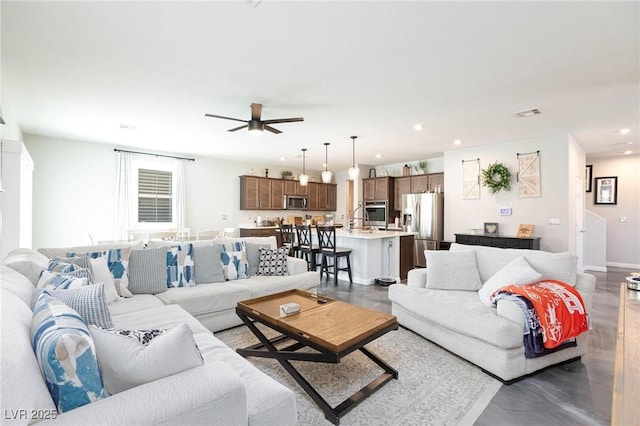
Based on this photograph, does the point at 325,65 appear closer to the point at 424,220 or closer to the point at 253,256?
the point at 253,256

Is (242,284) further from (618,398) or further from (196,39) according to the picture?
(618,398)

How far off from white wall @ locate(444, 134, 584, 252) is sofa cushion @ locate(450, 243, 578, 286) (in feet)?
10.0

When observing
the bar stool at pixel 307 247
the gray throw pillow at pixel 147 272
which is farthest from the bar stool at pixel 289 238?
the gray throw pillow at pixel 147 272

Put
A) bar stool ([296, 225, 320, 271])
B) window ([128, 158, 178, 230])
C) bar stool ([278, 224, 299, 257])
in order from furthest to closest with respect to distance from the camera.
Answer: window ([128, 158, 178, 230]) → bar stool ([278, 224, 299, 257]) → bar stool ([296, 225, 320, 271])

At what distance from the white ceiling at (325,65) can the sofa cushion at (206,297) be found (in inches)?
84.0

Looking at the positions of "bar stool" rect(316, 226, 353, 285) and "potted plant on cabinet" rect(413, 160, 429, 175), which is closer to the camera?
"bar stool" rect(316, 226, 353, 285)

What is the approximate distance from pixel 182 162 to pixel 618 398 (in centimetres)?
727

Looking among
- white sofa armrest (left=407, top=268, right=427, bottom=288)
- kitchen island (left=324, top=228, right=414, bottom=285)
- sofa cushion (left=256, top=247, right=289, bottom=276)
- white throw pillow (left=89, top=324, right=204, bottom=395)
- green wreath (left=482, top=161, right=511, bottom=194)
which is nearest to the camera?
white throw pillow (left=89, top=324, right=204, bottom=395)

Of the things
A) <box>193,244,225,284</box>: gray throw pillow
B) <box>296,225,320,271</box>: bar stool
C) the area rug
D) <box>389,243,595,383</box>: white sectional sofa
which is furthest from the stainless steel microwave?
the area rug

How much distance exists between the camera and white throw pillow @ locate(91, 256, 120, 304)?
2645 millimetres

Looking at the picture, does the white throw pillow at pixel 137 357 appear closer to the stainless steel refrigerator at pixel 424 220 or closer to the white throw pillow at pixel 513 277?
the white throw pillow at pixel 513 277

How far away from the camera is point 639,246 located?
21.6 feet

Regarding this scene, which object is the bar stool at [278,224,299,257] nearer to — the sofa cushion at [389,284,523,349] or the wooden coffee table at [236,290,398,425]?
the sofa cushion at [389,284,523,349]

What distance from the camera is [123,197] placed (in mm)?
5938
